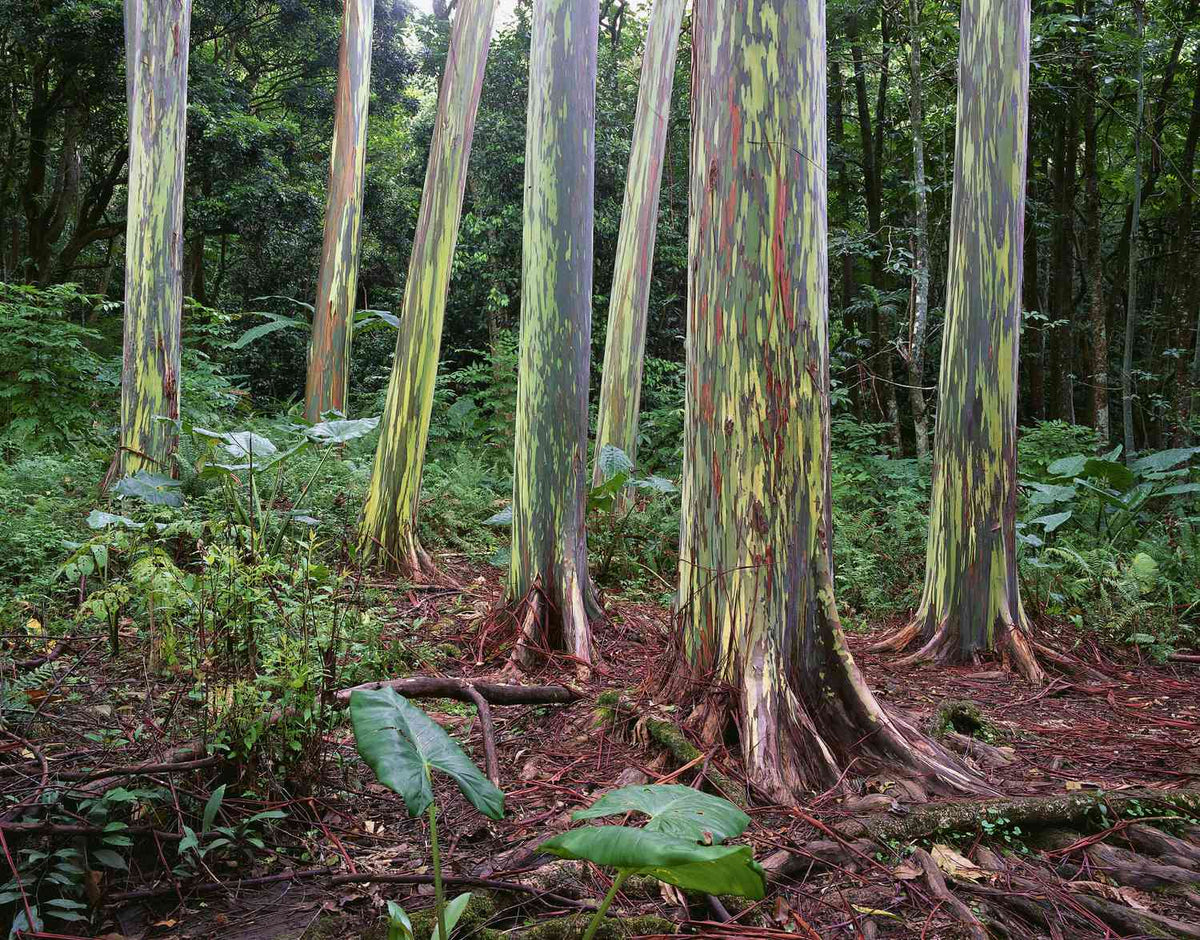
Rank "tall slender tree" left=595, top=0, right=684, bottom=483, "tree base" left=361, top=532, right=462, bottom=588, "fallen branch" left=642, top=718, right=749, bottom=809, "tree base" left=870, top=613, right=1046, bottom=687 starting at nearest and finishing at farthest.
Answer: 1. "fallen branch" left=642, top=718, right=749, bottom=809
2. "tree base" left=870, top=613, right=1046, bottom=687
3. "tree base" left=361, top=532, right=462, bottom=588
4. "tall slender tree" left=595, top=0, right=684, bottom=483

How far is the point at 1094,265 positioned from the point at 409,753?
15074mm

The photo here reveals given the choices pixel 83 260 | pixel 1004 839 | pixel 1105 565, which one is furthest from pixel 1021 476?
pixel 83 260

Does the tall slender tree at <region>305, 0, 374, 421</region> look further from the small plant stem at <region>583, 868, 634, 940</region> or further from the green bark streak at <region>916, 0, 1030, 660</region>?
the small plant stem at <region>583, 868, 634, 940</region>

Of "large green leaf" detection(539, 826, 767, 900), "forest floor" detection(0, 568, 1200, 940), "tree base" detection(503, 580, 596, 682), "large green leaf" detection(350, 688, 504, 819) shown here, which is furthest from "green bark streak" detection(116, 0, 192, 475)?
"large green leaf" detection(539, 826, 767, 900)

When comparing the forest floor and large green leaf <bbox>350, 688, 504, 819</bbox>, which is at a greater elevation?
large green leaf <bbox>350, 688, 504, 819</bbox>

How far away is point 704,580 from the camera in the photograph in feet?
9.73

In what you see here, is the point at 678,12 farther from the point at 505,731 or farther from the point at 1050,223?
the point at 1050,223

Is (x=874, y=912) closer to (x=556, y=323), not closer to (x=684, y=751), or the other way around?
(x=684, y=751)

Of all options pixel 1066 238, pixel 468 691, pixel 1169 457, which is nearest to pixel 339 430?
pixel 468 691

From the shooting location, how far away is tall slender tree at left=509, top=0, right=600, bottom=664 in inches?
181

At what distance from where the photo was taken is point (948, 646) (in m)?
4.71

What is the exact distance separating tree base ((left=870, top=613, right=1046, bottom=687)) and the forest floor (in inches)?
45.8

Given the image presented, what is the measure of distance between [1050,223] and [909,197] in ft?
9.05

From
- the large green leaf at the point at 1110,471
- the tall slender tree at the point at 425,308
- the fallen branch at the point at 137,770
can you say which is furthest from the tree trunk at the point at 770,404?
the large green leaf at the point at 1110,471
